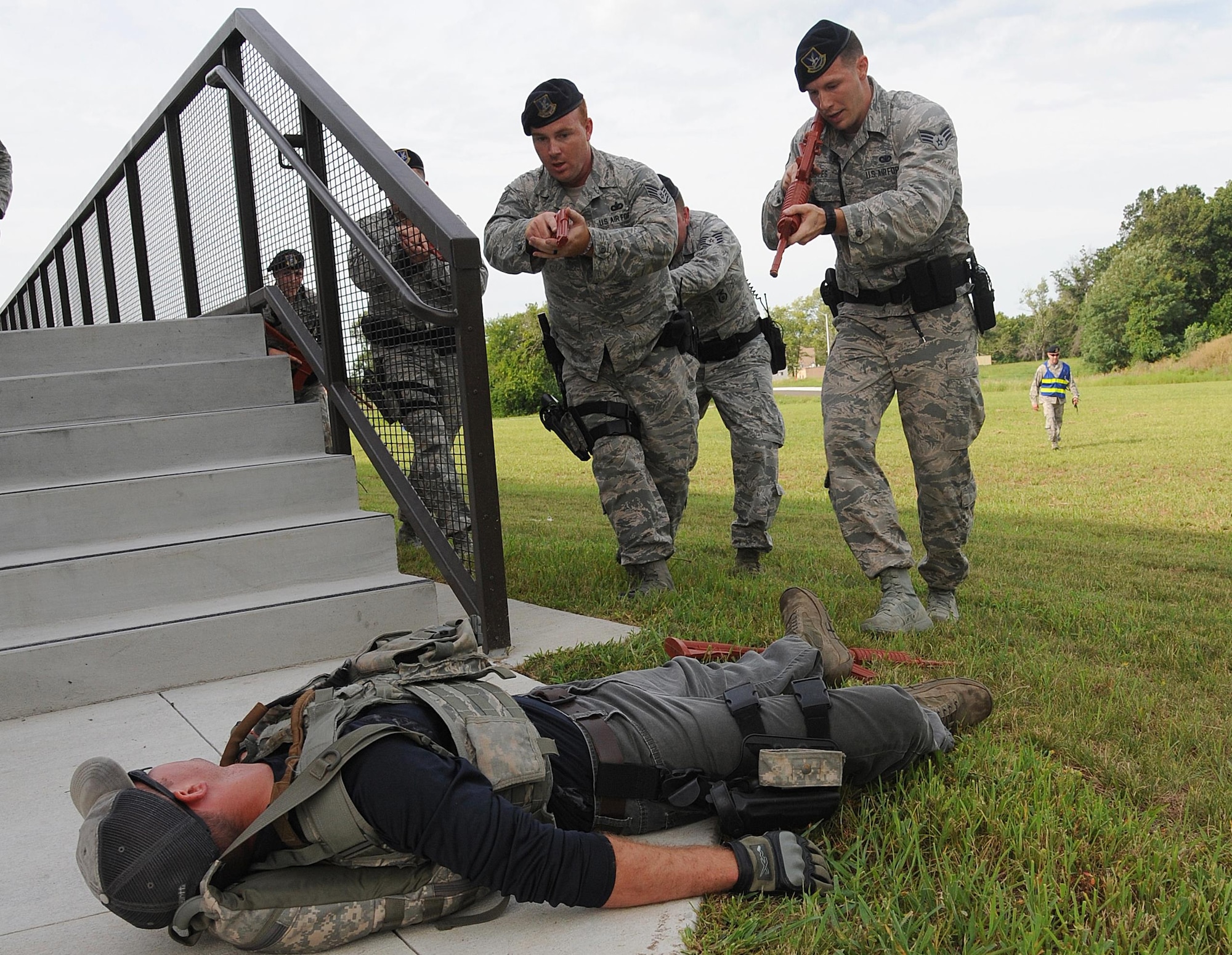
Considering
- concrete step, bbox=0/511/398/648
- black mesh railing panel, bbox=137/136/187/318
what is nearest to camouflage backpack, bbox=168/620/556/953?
concrete step, bbox=0/511/398/648

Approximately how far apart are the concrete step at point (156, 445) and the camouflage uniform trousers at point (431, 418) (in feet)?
1.58

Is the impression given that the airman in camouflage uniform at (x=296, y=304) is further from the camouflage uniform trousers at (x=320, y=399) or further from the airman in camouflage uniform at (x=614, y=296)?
the airman in camouflage uniform at (x=614, y=296)

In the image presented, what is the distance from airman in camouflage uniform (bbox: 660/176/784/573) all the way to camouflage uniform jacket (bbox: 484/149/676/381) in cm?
90

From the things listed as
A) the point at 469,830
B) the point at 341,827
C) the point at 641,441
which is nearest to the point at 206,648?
the point at 341,827

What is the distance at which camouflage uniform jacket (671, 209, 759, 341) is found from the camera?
560 cm

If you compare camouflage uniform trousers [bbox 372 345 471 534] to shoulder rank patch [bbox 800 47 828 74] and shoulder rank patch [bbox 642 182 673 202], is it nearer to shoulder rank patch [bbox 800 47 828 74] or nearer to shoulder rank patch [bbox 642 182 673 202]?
shoulder rank patch [bbox 642 182 673 202]

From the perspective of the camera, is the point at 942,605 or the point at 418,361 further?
the point at 418,361

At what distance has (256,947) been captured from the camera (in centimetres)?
178

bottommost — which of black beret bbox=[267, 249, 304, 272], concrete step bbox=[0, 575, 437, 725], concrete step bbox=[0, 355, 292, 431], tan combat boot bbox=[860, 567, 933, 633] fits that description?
tan combat boot bbox=[860, 567, 933, 633]

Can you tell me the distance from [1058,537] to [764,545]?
3113 mm

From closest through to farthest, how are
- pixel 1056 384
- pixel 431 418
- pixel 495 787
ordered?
pixel 495 787 < pixel 431 418 < pixel 1056 384

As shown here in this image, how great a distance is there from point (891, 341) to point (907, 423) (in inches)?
13.6

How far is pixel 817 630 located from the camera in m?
3.11

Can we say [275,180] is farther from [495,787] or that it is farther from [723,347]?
[495,787]
